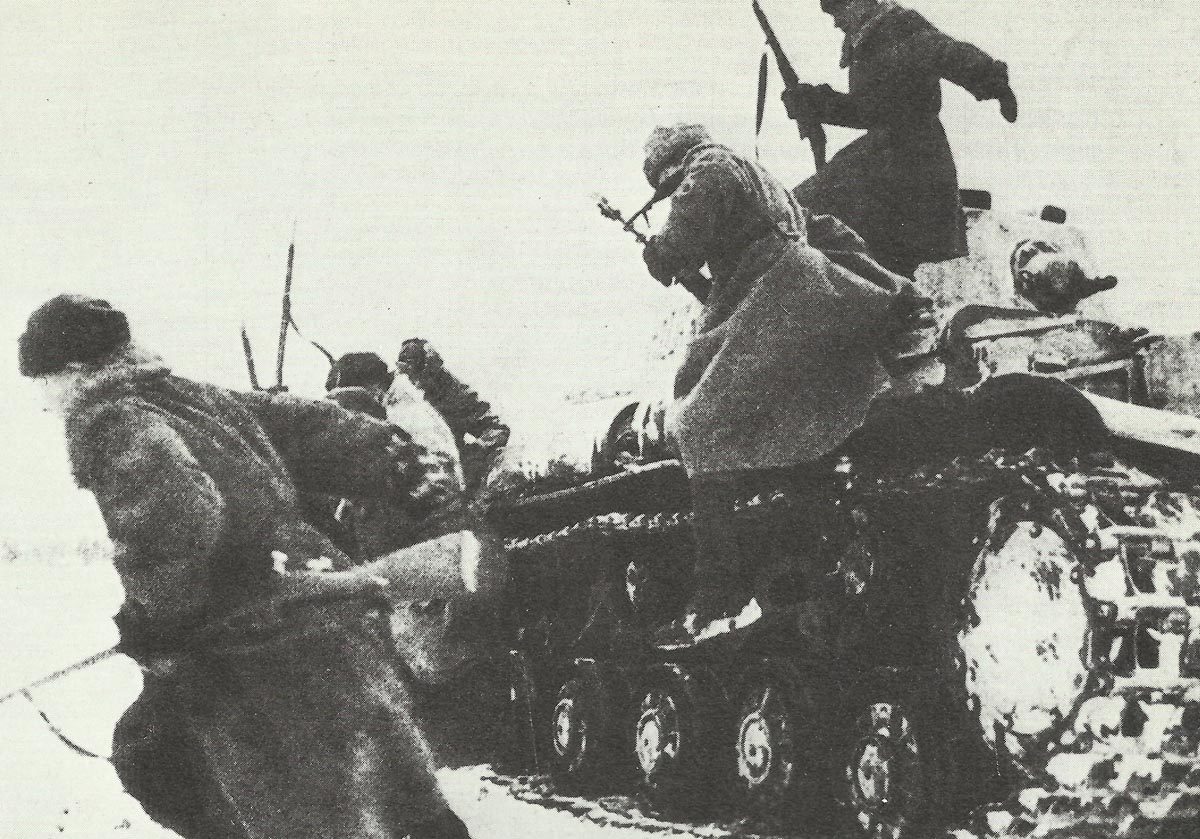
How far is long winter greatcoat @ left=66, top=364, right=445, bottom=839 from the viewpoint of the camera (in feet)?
9.59

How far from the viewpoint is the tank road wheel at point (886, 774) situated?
15.8 feet

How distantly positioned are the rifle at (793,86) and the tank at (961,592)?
0.83m

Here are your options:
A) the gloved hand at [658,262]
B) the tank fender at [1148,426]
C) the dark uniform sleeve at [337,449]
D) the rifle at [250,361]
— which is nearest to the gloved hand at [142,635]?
the dark uniform sleeve at [337,449]

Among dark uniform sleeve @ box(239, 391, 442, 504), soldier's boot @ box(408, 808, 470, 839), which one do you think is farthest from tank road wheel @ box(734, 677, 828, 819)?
dark uniform sleeve @ box(239, 391, 442, 504)

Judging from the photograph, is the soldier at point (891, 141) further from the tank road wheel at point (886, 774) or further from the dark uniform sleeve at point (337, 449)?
the dark uniform sleeve at point (337, 449)

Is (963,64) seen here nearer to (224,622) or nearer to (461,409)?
(224,622)

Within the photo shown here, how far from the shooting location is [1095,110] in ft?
16.4

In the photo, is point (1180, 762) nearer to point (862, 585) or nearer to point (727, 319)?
point (862, 585)

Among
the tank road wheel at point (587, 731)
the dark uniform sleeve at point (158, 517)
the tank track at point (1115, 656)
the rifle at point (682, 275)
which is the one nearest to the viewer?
the dark uniform sleeve at point (158, 517)

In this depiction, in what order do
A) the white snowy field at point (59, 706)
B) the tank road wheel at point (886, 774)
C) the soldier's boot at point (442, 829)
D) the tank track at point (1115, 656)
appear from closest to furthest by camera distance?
the soldier's boot at point (442, 829) < the white snowy field at point (59, 706) < the tank track at point (1115, 656) < the tank road wheel at point (886, 774)

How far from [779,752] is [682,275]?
215 cm

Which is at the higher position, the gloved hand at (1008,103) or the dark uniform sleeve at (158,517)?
the gloved hand at (1008,103)

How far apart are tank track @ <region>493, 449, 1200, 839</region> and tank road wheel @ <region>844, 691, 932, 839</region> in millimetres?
191

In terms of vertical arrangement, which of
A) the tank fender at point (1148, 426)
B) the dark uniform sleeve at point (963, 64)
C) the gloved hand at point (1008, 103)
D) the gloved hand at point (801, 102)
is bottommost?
the tank fender at point (1148, 426)
